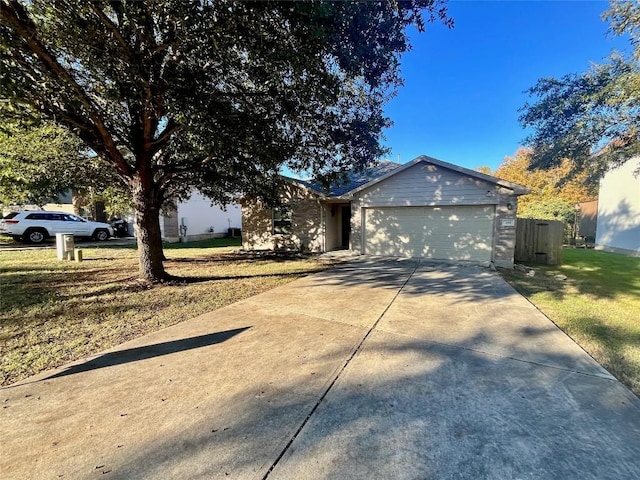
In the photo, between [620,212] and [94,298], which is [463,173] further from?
[94,298]

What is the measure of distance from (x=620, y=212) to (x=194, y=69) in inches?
726

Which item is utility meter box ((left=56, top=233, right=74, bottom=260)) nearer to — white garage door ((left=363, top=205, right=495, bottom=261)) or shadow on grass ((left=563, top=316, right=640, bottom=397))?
white garage door ((left=363, top=205, right=495, bottom=261))

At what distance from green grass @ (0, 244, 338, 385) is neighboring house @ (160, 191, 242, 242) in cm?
722

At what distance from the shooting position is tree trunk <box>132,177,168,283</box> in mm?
6754

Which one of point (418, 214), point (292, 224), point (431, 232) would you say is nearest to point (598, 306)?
point (431, 232)

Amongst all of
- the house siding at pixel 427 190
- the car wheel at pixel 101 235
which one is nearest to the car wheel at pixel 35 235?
the car wheel at pixel 101 235

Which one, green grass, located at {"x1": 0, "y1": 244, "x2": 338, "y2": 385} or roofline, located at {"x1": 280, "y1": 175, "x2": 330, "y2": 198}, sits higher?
roofline, located at {"x1": 280, "y1": 175, "x2": 330, "y2": 198}

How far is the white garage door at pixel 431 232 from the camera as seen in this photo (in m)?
9.96

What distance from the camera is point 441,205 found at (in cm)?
1038

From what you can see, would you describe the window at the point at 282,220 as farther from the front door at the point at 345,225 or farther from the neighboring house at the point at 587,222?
the neighboring house at the point at 587,222

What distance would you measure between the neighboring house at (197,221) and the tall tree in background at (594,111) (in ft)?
47.1

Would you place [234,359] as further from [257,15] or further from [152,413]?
[257,15]

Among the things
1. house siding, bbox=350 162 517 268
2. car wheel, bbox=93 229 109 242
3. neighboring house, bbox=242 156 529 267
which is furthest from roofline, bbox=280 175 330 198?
car wheel, bbox=93 229 109 242

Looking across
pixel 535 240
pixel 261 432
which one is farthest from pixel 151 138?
pixel 535 240
